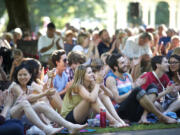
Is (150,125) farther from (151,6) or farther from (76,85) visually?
(151,6)

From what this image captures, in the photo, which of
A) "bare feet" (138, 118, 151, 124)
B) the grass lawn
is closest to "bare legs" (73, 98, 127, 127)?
the grass lawn

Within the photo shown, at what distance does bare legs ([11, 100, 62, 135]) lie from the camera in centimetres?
855

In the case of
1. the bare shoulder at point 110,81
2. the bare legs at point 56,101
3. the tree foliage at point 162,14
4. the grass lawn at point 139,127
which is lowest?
the tree foliage at point 162,14

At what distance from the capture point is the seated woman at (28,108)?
8.57 metres

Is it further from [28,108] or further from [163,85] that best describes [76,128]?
[163,85]

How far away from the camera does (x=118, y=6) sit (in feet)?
205

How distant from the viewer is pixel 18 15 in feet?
83.4

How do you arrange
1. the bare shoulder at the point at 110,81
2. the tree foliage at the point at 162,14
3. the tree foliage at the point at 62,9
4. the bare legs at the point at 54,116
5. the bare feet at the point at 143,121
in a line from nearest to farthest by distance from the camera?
the bare legs at the point at 54,116 < the bare feet at the point at 143,121 < the bare shoulder at the point at 110,81 < the tree foliage at the point at 162,14 < the tree foliage at the point at 62,9

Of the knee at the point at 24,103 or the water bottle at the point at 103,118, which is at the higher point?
the knee at the point at 24,103

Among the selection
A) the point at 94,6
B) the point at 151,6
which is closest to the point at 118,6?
the point at 151,6

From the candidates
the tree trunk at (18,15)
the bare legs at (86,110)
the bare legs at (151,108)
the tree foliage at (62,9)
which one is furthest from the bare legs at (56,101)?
the tree foliage at (62,9)

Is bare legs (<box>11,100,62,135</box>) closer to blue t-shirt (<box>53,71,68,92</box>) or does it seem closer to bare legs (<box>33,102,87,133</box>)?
bare legs (<box>33,102,87,133</box>)

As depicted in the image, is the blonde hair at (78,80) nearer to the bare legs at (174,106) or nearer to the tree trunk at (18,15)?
the bare legs at (174,106)

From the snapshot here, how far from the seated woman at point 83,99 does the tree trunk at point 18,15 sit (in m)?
15.6
